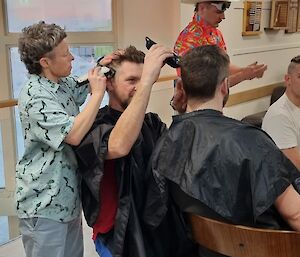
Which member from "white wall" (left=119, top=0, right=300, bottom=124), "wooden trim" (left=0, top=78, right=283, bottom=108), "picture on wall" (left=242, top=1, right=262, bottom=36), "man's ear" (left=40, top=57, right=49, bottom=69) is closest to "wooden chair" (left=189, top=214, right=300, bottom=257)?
"man's ear" (left=40, top=57, right=49, bottom=69)

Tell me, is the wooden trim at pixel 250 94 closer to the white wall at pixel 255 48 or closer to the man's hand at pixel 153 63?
the white wall at pixel 255 48

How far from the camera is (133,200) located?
4.87 ft

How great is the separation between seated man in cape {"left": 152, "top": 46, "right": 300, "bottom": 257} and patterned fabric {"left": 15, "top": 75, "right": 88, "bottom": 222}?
370mm

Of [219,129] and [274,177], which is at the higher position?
[219,129]

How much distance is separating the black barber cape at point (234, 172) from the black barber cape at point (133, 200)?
12cm

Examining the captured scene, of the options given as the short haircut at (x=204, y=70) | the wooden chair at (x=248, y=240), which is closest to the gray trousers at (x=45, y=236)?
the wooden chair at (x=248, y=240)

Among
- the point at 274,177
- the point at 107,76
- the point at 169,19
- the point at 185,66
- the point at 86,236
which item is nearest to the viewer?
the point at 274,177

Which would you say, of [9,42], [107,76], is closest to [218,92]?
[107,76]

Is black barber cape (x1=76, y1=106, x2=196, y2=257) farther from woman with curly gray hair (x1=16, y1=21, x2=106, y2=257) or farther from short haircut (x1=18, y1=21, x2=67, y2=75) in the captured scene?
short haircut (x1=18, y1=21, x2=67, y2=75)

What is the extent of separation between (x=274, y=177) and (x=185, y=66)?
474mm

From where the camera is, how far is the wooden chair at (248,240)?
4.04ft

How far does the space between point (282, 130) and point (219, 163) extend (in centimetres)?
100

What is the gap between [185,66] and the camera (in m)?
1.43

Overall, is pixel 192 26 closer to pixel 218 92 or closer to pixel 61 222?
pixel 218 92
